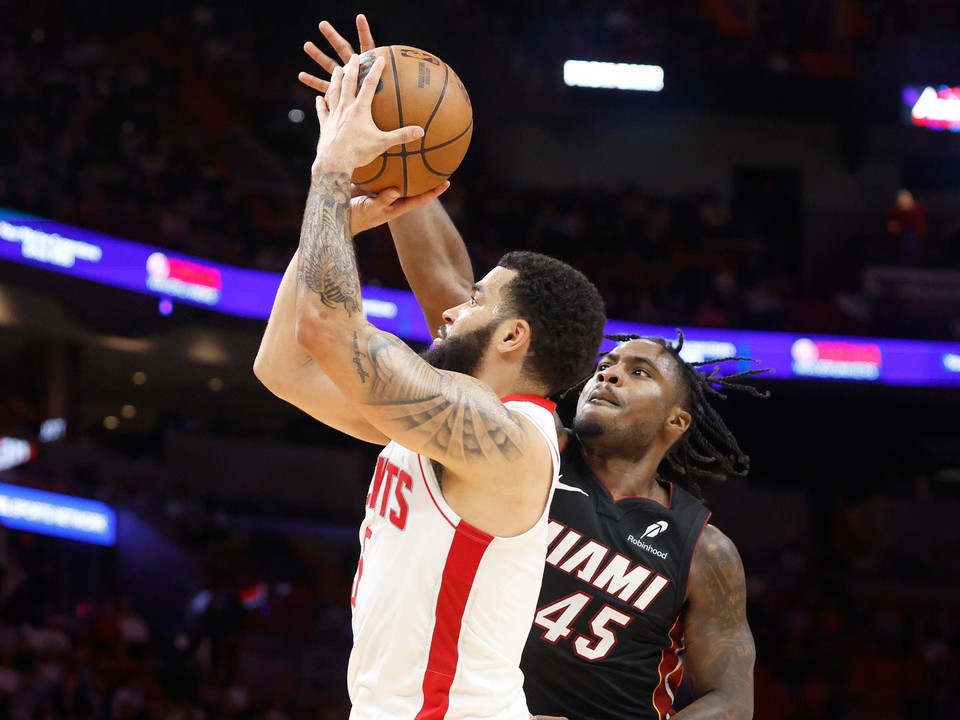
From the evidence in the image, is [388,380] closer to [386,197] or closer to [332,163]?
[332,163]

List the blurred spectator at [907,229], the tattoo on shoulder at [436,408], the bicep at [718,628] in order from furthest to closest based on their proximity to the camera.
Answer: the blurred spectator at [907,229] < the bicep at [718,628] < the tattoo on shoulder at [436,408]

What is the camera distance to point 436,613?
7.95 feet

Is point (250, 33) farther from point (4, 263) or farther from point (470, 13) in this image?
point (4, 263)

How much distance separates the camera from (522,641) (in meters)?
2.55

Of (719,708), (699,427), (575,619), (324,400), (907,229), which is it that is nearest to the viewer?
(324,400)

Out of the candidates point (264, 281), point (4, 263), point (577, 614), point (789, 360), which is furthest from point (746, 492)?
point (577, 614)

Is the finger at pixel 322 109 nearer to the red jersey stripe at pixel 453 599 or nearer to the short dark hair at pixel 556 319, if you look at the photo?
the short dark hair at pixel 556 319

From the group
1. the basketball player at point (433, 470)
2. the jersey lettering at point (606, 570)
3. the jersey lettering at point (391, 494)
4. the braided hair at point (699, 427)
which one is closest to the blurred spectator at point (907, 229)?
the braided hair at point (699, 427)

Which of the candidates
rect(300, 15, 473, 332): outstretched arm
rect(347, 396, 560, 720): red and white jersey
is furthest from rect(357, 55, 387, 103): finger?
rect(300, 15, 473, 332): outstretched arm

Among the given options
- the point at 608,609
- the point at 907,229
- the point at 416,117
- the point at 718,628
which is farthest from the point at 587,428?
the point at 907,229

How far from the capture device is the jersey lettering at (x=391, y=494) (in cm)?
250

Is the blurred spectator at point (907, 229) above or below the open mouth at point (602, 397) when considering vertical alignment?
above

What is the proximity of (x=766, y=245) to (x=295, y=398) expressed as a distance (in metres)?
13.6

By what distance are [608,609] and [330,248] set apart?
1511 mm
